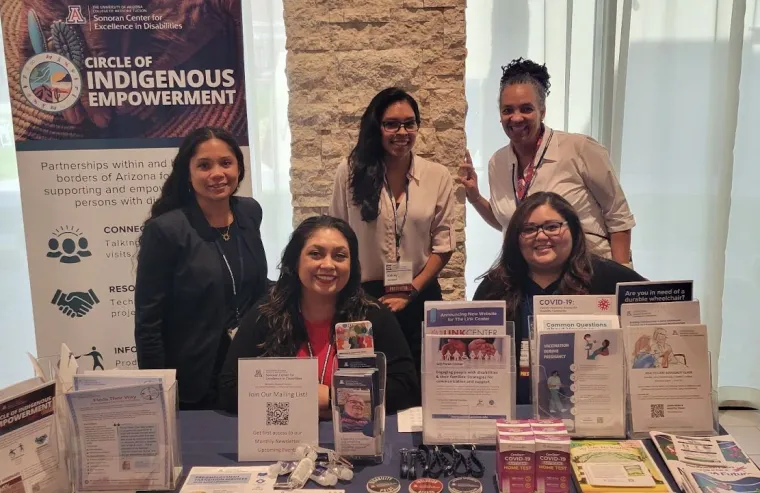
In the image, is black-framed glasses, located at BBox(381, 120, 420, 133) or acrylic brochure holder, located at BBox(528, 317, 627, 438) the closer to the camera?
acrylic brochure holder, located at BBox(528, 317, 627, 438)

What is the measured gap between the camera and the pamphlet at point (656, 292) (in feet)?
5.48

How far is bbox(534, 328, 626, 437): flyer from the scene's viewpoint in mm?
1563

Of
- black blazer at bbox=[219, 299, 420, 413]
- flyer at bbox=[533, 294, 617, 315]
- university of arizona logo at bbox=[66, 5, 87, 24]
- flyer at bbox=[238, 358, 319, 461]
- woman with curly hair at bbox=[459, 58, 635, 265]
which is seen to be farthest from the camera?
university of arizona logo at bbox=[66, 5, 87, 24]

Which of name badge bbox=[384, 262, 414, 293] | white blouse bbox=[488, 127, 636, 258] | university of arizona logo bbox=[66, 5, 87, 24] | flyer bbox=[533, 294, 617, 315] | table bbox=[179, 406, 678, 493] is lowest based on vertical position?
A: table bbox=[179, 406, 678, 493]

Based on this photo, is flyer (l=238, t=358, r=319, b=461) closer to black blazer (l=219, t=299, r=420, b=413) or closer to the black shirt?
black blazer (l=219, t=299, r=420, b=413)

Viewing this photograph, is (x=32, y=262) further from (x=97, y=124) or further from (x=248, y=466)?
(x=248, y=466)

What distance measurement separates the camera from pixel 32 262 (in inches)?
115

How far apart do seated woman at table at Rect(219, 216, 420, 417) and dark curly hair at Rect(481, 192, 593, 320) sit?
41 cm

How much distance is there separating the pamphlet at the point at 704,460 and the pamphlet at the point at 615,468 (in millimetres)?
46

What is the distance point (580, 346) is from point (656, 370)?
21 cm

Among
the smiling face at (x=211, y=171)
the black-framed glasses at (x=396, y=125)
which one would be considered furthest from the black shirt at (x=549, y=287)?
the smiling face at (x=211, y=171)

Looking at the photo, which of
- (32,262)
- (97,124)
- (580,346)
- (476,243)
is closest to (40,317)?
(32,262)

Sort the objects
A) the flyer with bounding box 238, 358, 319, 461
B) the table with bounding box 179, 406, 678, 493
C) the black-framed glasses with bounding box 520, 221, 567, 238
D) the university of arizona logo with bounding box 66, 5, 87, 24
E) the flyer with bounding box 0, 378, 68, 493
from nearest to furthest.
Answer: the flyer with bounding box 0, 378, 68, 493 → the table with bounding box 179, 406, 678, 493 → the flyer with bounding box 238, 358, 319, 461 → the black-framed glasses with bounding box 520, 221, 567, 238 → the university of arizona logo with bounding box 66, 5, 87, 24

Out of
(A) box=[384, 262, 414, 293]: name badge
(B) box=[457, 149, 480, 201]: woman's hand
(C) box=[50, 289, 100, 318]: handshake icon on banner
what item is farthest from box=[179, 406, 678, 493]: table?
(C) box=[50, 289, 100, 318]: handshake icon on banner
